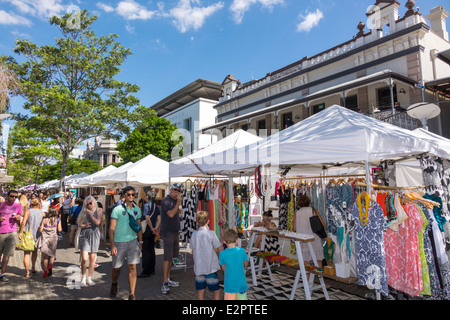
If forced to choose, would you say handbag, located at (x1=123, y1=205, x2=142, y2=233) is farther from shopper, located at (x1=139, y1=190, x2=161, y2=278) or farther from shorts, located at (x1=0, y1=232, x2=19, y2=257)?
shorts, located at (x1=0, y1=232, x2=19, y2=257)

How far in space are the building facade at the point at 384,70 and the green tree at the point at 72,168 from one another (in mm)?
29505

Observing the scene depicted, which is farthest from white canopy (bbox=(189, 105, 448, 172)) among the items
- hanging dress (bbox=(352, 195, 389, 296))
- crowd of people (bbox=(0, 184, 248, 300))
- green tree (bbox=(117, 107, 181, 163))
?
green tree (bbox=(117, 107, 181, 163))

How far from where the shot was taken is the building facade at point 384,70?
14.0m

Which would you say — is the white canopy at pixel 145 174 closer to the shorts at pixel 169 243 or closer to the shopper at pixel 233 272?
the shorts at pixel 169 243

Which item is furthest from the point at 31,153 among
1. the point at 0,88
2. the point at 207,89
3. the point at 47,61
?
the point at 0,88

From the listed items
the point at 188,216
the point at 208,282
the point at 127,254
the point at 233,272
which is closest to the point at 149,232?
the point at 188,216

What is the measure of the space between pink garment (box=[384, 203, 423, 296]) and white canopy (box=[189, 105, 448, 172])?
0.97 meters

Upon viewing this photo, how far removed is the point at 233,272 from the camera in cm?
363

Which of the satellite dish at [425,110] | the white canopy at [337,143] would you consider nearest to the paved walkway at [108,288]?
the white canopy at [337,143]

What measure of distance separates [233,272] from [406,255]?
8.27 ft

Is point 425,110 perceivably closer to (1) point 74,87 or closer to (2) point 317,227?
(2) point 317,227

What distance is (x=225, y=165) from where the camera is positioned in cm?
568

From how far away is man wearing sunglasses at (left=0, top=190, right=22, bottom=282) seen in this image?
593 cm
